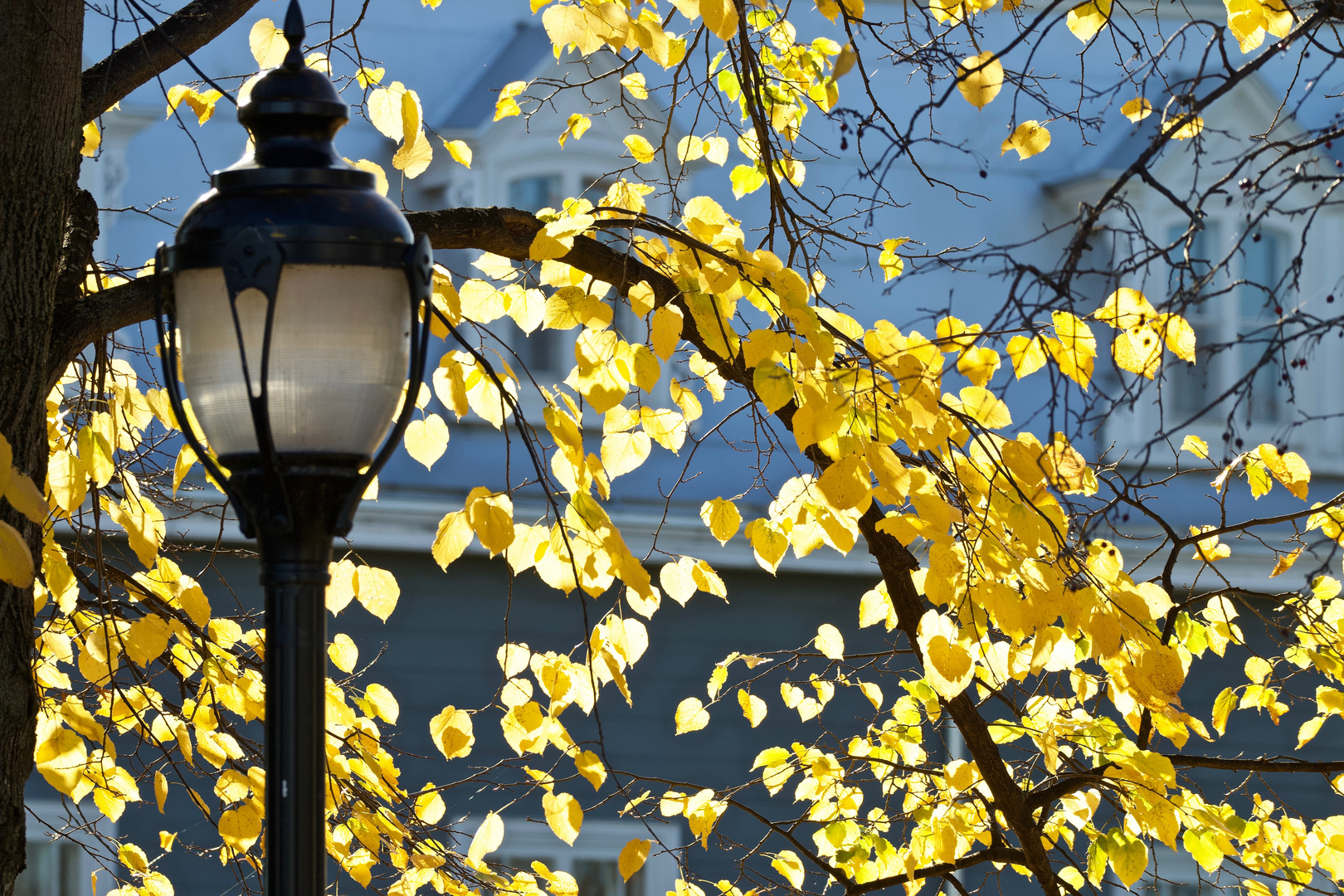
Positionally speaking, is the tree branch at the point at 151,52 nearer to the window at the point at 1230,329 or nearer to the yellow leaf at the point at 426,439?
the yellow leaf at the point at 426,439

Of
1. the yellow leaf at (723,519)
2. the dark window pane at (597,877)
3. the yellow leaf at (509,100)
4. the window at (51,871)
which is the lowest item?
the dark window pane at (597,877)

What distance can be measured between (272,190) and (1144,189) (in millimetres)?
6847

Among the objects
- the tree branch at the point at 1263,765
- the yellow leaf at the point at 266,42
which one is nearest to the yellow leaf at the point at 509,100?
the yellow leaf at the point at 266,42

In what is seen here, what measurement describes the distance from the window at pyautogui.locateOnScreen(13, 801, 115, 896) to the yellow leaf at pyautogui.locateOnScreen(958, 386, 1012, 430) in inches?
228

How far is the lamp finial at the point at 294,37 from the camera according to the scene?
1713mm

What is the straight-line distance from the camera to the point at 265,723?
62.7 inches

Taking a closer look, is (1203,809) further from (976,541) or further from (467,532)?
(467,532)

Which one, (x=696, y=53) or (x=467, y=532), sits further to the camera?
(x=696, y=53)

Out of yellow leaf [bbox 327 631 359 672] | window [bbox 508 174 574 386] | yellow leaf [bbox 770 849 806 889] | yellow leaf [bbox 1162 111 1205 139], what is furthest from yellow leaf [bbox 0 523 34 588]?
window [bbox 508 174 574 386]

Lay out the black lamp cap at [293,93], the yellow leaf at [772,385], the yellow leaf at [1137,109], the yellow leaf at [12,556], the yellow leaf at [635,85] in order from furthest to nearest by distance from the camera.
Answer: the yellow leaf at [635,85] < the yellow leaf at [1137,109] < the yellow leaf at [772,385] < the black lamp cap at [293,93] < the yellow leaf at [12,556]

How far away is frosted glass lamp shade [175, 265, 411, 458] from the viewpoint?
1.50 meters

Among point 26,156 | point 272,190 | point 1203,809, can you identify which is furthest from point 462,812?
point 272,190

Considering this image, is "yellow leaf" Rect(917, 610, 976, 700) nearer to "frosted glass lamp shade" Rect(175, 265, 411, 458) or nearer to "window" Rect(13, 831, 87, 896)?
→ "frosted glass lamp shade" Rect(175, 265, 411, 458)

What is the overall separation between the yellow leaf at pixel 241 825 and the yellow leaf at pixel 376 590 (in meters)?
0.63
